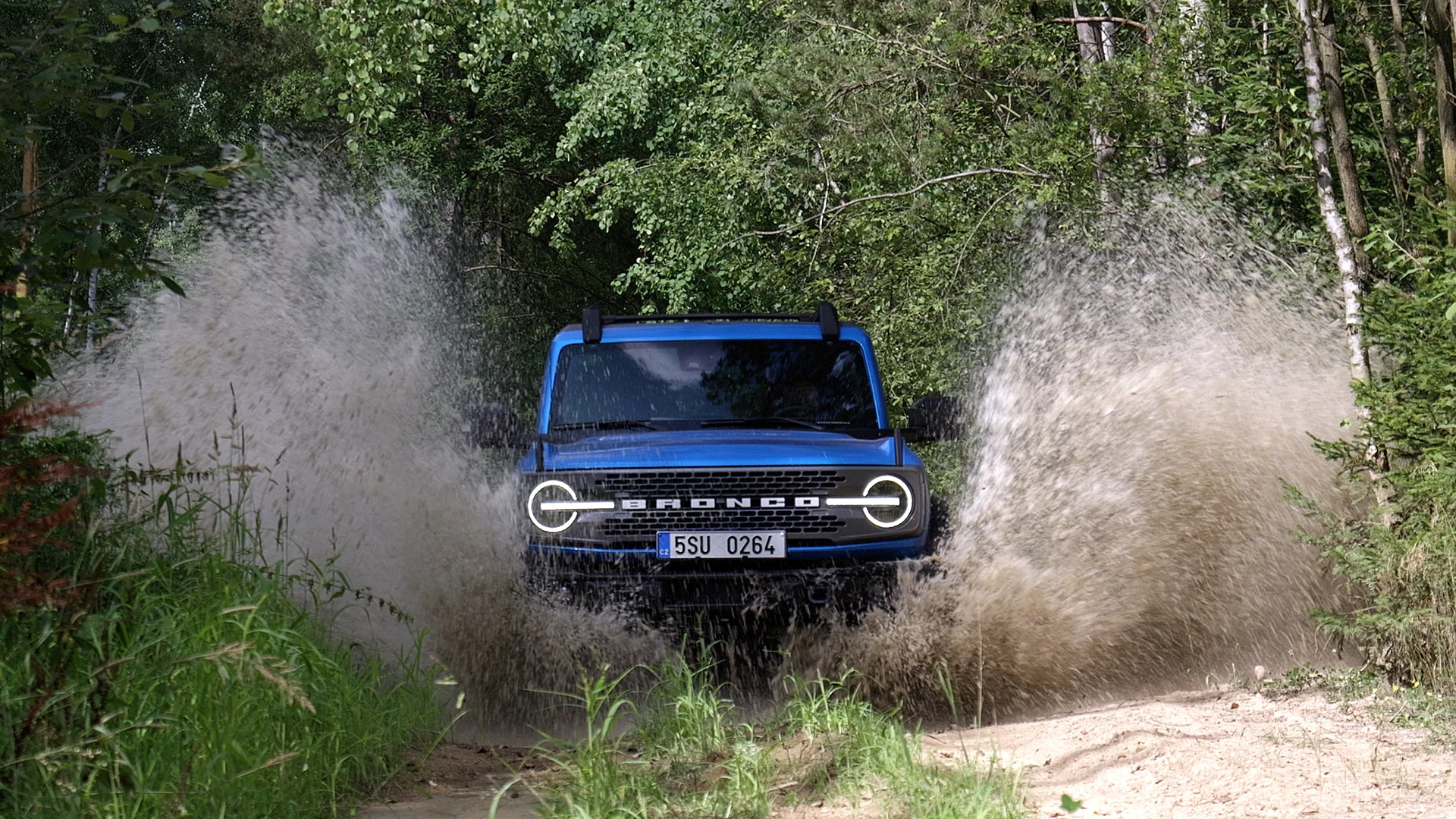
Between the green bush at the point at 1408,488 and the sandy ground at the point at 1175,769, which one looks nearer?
the sandy ground at the point at 1175,769

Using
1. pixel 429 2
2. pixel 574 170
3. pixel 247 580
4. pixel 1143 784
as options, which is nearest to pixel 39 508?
pixel 247 580

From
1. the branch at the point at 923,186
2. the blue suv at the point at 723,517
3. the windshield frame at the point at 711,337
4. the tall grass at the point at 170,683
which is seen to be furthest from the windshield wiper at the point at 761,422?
the branch at the point at 923,186

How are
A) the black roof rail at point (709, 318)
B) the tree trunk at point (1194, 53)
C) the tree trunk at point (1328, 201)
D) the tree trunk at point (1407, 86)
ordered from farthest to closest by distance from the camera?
the tree trunk at point (1194, 53)
the black roof rail at point (709, 318)
the tree trunk at point (1407, 86)
the tree trunk at point (1328, 201)

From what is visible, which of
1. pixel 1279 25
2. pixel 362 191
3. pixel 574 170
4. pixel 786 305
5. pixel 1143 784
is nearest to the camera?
pixel 1143 784

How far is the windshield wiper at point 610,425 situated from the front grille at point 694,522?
35.8 inches

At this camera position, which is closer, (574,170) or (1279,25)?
(1279,25)

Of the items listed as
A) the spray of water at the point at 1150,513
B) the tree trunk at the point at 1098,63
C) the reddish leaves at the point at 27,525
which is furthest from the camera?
the tree trunk at the point at 1098,63

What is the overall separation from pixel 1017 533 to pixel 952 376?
627cm

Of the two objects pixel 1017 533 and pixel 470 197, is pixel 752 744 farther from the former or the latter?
Answer: pixel 470 197

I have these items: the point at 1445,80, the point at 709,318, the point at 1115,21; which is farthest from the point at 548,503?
the point at 1115,21

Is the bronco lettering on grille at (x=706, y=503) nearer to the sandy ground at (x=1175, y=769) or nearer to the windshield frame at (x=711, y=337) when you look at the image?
the sandy ground at (x=1175, y=769)

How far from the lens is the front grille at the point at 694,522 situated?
241 inches

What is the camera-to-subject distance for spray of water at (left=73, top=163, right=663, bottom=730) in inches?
245

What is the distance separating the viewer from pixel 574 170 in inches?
993
